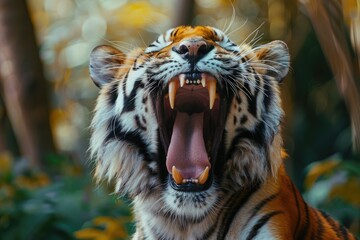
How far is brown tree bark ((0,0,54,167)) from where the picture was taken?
6.89 meters

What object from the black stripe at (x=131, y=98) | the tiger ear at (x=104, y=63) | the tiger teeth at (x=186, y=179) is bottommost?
the tiger teeth at (x=186, y=179)

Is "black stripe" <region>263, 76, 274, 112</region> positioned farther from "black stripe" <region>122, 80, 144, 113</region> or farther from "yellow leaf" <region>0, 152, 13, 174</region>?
"yellow leaf" <region>0, 152, 13, 174</region>

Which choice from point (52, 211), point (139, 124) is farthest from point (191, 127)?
point (52, 211)

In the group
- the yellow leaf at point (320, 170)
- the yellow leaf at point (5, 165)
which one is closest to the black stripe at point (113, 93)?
the yellow leaf at point (320, 170)

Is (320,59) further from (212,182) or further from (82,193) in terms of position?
(212,182)

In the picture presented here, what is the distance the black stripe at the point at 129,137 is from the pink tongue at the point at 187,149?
0.38ft

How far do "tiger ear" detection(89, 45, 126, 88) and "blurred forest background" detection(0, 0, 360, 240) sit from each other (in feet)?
0.20

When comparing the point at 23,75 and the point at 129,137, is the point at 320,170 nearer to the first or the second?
the point at 23,75

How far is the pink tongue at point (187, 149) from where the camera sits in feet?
10.3

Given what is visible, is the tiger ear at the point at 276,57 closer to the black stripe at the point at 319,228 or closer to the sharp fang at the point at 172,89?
the sharp fang at the point at 172,89

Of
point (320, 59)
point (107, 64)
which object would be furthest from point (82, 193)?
point (320, 59)

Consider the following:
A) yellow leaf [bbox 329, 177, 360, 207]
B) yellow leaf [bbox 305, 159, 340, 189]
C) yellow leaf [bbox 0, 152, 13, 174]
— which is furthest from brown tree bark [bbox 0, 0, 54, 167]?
yellow leaf [bbox 329, 177, 360, 207]

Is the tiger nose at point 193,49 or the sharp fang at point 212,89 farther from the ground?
the tiger nose at point 193,49

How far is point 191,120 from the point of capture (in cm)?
326
